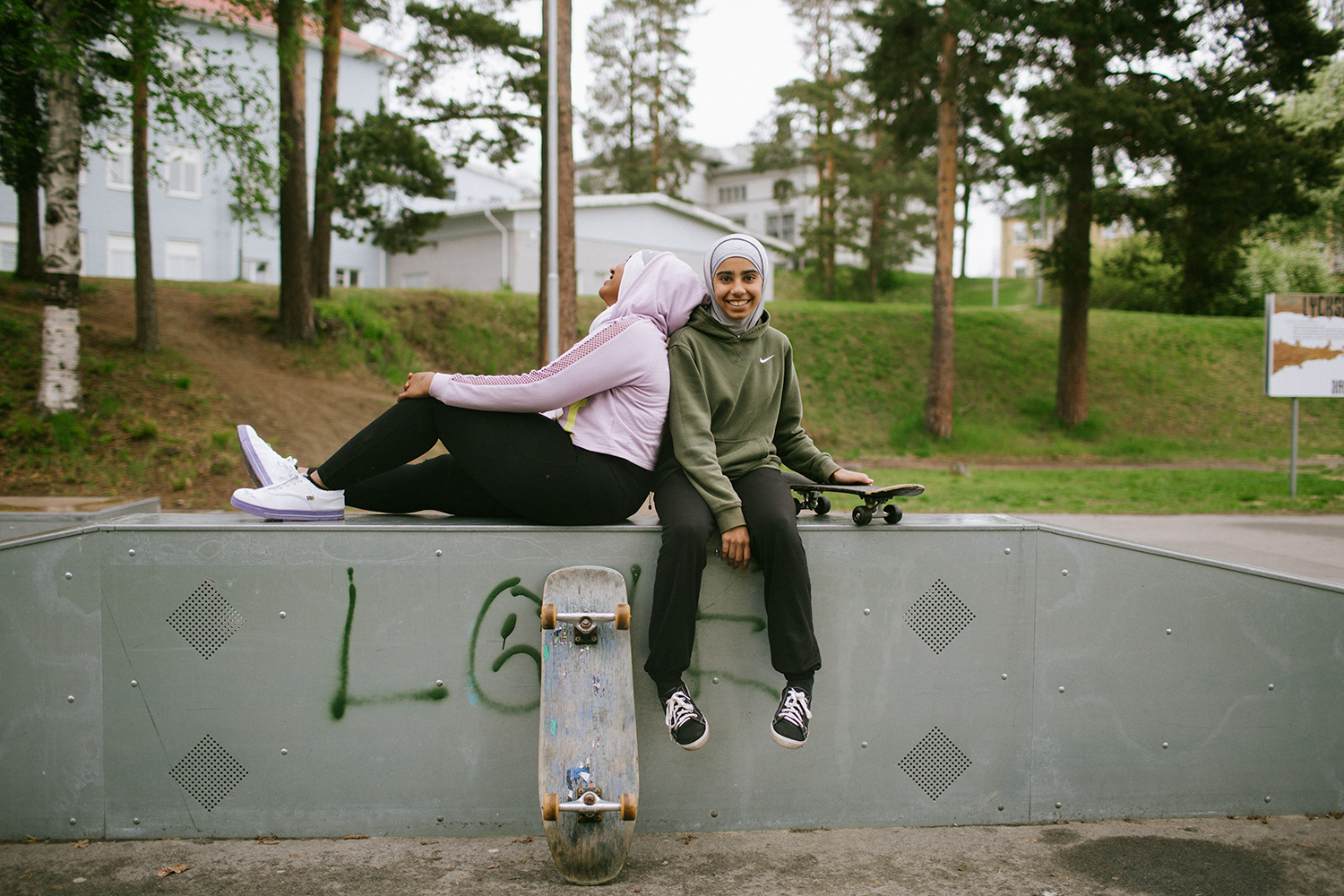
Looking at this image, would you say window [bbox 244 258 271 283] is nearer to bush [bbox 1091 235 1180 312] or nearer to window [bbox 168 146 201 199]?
window [bbox 168 146 201 199]

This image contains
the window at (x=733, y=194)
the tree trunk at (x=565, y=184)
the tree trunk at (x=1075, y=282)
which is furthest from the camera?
the window at (x=733, y=194)

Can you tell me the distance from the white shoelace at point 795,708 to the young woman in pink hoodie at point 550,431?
2.75 feet

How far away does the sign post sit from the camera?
1159 centimetres

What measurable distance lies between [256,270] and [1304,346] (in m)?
30.4

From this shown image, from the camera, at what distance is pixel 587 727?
282 cm

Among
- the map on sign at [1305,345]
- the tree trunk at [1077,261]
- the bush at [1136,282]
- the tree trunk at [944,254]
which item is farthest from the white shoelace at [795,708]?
the bush at [1136,282]

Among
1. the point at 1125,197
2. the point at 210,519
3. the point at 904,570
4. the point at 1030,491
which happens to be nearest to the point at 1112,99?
the point at 1125,197

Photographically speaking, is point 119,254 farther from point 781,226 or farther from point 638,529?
point 781,226

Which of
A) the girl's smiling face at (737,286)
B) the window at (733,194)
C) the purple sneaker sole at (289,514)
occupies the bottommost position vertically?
the purple sneaker sole at (289,514)

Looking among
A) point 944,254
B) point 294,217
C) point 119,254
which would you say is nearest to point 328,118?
point 294,217

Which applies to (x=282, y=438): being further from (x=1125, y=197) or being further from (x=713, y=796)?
(x=1125, y=197)

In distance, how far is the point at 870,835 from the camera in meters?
3.10

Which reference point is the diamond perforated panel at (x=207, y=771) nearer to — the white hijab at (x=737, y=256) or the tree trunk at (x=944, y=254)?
the white hijab at (x=737, y=256)

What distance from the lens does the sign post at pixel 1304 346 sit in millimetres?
11594
